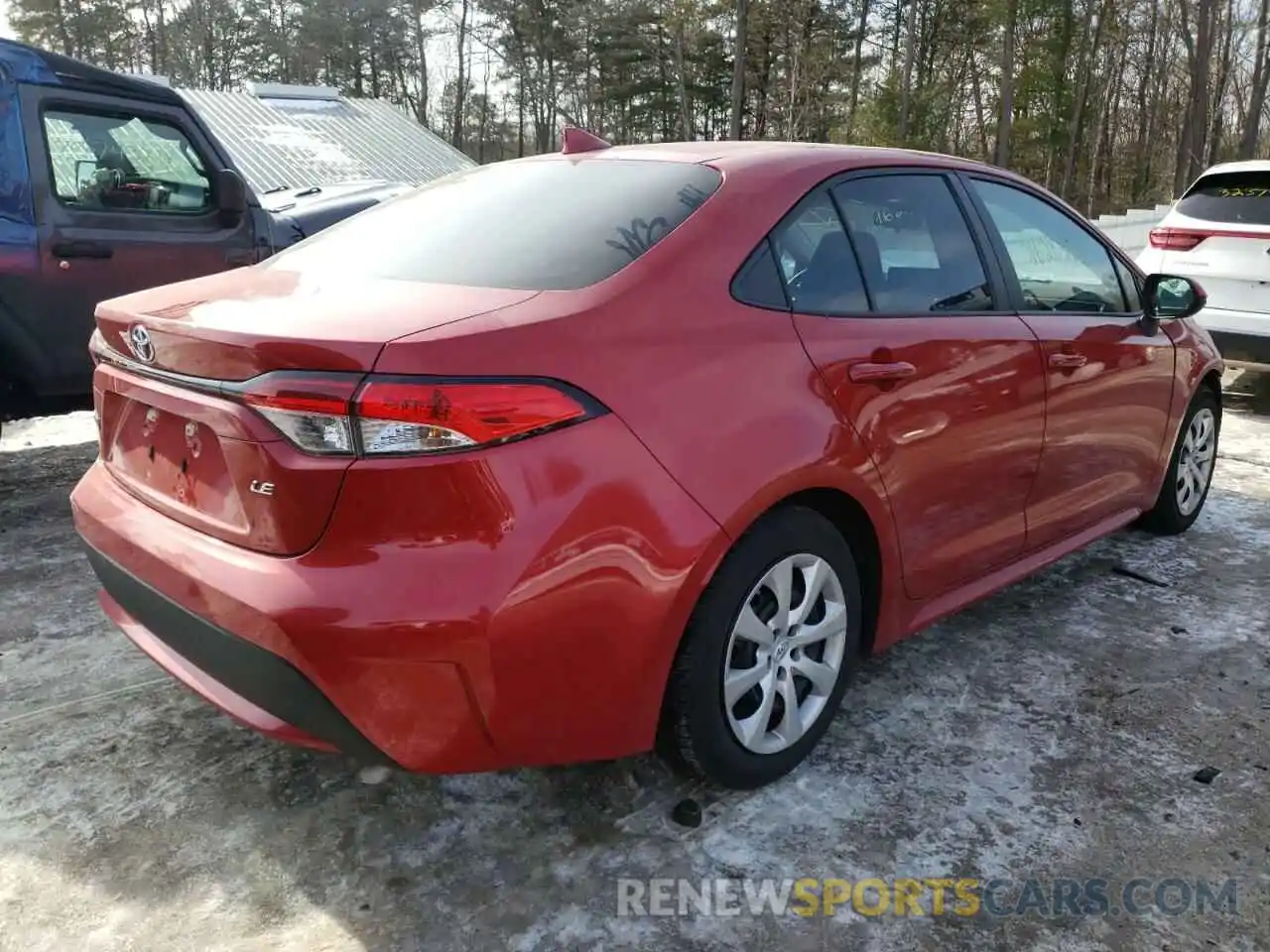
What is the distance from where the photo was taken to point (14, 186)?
171 inches

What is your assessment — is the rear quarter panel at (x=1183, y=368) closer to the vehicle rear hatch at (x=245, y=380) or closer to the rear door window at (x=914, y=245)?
the rear door window at (x=914, y=245)

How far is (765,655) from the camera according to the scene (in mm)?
2412

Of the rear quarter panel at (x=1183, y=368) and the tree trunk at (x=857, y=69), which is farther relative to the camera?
the tree trunk at (x=857, y=69)

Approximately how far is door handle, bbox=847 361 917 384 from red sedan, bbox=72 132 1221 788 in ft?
0.03

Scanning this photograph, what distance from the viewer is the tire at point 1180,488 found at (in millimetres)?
4320

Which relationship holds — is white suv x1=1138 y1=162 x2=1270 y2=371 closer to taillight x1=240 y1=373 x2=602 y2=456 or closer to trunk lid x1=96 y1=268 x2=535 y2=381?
trunk lid x1=96 y1=268 x2=535 y2=381

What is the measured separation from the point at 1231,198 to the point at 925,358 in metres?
5.49

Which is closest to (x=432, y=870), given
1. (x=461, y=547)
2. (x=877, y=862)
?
(x=461, y=547)

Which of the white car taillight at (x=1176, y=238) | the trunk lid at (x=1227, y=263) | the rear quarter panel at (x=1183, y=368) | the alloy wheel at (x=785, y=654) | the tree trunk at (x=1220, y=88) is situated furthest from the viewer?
the tree trunk at (x=1220, y=88)

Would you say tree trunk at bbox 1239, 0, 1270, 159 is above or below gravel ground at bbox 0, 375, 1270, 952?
above

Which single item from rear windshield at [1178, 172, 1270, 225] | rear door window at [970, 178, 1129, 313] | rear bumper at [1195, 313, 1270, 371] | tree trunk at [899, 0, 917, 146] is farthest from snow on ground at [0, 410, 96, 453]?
tree trunk at [899, 0, 917, 146]

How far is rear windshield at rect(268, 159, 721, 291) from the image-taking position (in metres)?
2.24

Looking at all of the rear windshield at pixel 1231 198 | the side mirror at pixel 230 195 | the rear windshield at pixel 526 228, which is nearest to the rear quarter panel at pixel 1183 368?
the rear windshield at pixel 526 228

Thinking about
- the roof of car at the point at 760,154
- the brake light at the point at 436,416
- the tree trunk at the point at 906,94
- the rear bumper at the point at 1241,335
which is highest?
the tree trunk at the point at 906,94
